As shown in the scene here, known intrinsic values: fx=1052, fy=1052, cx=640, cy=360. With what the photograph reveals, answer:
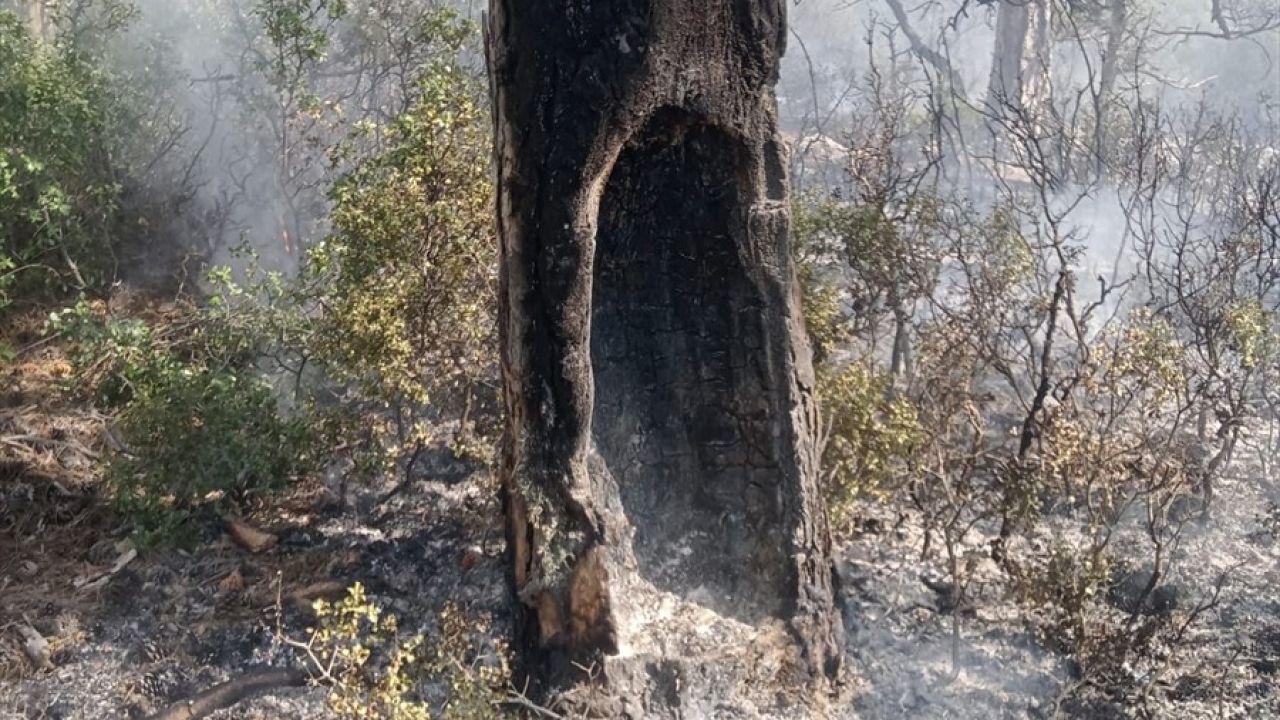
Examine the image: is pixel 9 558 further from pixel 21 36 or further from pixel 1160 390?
pixel 1160 390

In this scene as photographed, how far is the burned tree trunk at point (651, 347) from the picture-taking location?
10.2ft

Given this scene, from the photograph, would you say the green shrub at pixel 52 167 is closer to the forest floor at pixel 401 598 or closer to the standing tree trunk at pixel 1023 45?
the forest floor at pixel 401 598

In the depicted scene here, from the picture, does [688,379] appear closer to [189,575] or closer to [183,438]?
[183,438]

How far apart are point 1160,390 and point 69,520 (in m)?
5.23

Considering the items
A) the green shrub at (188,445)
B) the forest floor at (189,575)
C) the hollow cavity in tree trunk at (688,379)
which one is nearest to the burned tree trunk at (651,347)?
the hollow cavity in tree trunk at (688,379)

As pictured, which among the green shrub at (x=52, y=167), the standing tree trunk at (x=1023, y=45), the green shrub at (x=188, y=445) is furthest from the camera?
the standing tree trunk at (x=1023, y=45)

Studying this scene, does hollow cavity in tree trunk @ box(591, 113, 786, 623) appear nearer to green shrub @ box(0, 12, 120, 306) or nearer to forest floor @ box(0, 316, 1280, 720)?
forest floor @ box(0, 316, 1280, 720)

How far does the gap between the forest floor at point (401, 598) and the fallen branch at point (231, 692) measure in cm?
5

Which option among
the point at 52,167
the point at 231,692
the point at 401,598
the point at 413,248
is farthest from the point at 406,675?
the point at 52,167

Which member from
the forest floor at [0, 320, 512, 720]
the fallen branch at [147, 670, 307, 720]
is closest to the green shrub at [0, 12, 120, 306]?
the forest floor at [0, 320, 512, 720]

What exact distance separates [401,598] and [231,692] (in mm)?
870

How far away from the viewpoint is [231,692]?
13.1 feet

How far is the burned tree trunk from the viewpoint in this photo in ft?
10.2

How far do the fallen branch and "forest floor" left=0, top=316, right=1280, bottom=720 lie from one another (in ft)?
0.16
